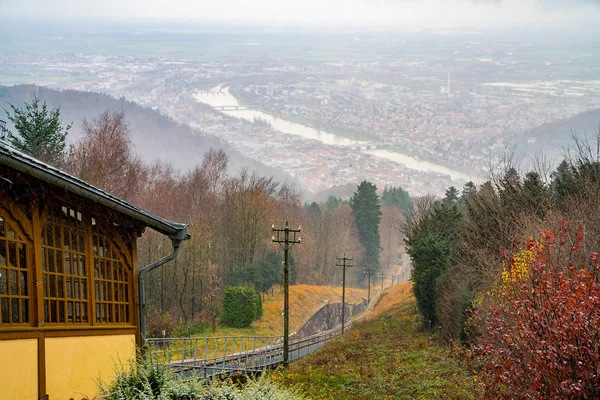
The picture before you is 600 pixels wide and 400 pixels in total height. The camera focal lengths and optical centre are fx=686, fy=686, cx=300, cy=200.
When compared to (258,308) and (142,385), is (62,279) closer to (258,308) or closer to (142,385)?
(142,385)

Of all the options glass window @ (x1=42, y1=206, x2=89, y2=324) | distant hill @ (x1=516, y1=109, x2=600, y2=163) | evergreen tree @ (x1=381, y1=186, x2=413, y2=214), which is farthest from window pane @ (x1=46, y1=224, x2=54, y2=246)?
distant hill @ (x1=516, y1=109, x2=600, y2=163)

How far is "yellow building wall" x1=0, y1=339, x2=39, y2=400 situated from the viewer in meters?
7.54

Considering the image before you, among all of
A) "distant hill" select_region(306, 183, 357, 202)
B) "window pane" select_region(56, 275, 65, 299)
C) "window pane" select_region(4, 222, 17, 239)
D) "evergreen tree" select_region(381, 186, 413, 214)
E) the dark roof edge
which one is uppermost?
"distant hill" select_region(306, 183, 357, 202)

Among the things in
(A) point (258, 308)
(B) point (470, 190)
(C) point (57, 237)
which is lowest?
(A) point (258, 308)

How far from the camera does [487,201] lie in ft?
123

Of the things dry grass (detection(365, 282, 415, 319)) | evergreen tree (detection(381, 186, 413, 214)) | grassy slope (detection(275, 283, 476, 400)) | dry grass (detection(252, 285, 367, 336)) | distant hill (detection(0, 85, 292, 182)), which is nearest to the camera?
grassy slope (detection(275, 283, 476, 400))

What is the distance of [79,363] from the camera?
9172 millimetres

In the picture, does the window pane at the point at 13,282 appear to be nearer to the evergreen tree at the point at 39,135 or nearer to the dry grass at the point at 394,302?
the evergreen tree at the point at 39,135

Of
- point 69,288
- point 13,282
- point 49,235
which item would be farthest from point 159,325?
point 13,282

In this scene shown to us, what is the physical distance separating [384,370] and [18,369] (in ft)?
57.1

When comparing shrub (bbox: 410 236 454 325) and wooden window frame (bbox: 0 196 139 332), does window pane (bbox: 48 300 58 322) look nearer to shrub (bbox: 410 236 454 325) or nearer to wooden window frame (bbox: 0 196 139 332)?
wooden window frame (bbox: 0 196 139 332)

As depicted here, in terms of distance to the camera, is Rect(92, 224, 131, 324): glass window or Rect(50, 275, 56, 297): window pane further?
Rect(92, 224, 131, 324): glass window

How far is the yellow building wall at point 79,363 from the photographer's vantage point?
8.54 m

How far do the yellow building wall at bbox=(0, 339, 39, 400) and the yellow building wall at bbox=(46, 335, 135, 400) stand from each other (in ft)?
1.12
